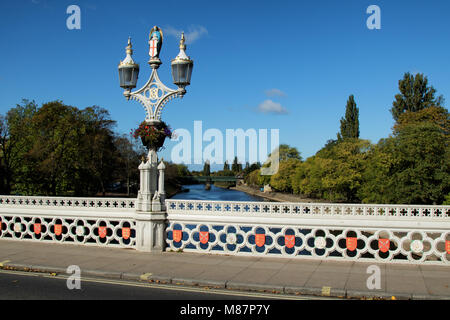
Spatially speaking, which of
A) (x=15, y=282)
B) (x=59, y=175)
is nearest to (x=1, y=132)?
(x=59, y=175)

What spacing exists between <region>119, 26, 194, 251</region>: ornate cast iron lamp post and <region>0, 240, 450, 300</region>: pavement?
0.74 metres

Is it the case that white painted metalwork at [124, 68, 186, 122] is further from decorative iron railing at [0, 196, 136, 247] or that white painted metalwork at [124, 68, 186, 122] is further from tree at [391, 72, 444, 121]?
tree at [391, 72, 444, 121]

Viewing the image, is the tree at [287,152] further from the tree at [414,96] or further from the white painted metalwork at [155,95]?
the white painted metalwork at [155,95]

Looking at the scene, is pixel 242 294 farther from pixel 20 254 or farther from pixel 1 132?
pixel 1 132

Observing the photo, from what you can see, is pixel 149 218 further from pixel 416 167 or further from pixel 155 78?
pixel 416 167

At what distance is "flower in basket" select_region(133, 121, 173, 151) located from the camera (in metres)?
12.3

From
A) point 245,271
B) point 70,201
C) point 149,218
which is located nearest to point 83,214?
point 70,201

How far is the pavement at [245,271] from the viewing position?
8.20 metres

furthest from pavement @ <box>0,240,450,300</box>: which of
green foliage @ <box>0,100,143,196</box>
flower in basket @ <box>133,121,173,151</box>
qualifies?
green foliage @ <box>0,100,143,196</box>

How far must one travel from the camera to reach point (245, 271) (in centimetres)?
977

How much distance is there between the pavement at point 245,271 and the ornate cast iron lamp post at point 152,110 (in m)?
0.74

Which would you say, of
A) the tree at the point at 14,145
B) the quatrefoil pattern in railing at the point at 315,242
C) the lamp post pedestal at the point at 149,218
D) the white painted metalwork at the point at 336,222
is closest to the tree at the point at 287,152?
the tree at the point at 14,145

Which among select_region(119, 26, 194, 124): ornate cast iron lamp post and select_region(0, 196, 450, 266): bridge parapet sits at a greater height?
select_region(119, 26, 194, 124): ornate cast iron lamp post
